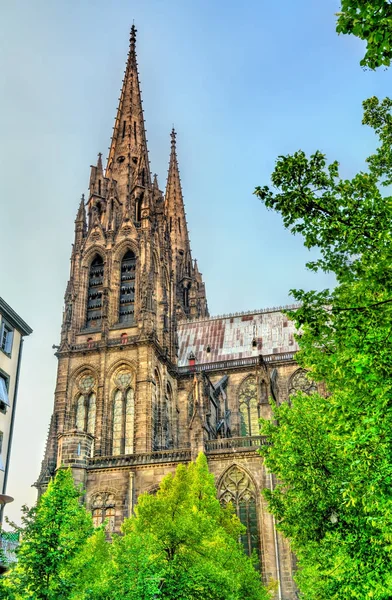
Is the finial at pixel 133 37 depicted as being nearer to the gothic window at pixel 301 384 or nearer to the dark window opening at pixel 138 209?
the dark window opening at pixel 138 209

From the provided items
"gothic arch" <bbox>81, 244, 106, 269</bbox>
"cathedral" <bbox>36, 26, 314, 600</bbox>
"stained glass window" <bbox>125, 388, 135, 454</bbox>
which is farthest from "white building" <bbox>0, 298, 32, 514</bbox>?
"gothic arch" <bbox>81, 244, 106, 269</bbox>

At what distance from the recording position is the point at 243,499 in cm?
3412

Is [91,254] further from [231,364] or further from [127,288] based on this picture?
[231,364]

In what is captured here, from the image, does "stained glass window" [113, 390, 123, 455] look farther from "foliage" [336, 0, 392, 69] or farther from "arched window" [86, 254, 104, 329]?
"foliage" [336, 0, 392, 69]

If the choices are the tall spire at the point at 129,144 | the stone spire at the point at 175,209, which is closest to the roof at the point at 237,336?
the tall spire at the point at 129,144

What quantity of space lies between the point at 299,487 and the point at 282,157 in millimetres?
10639

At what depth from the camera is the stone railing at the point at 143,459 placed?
119 feet

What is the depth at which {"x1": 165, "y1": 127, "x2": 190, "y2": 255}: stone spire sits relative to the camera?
2648 inches

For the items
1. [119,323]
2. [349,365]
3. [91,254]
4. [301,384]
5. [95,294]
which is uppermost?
[91,254]

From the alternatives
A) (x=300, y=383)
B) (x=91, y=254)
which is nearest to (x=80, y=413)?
(x=91, y=254)

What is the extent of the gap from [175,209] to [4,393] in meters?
46.0

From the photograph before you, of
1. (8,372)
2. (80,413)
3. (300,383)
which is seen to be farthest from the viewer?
(300,383)

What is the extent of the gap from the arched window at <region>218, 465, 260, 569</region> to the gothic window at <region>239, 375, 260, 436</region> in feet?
31.5

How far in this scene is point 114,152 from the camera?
5450 centimetres
